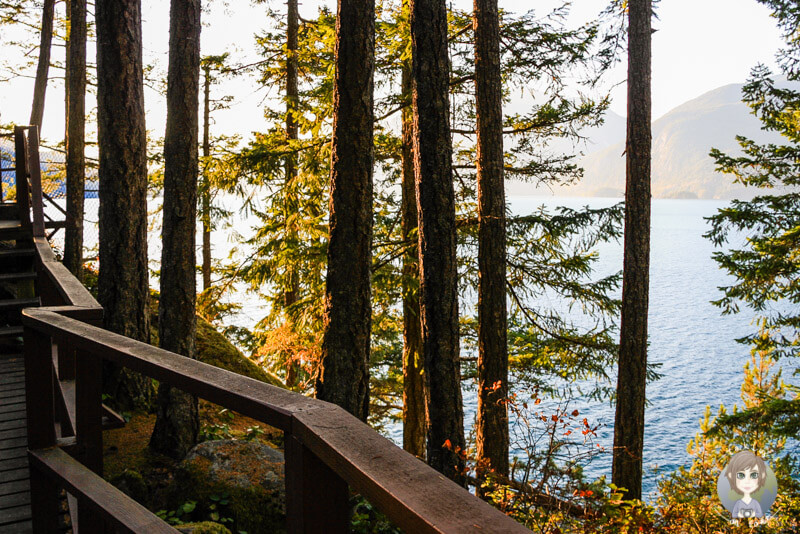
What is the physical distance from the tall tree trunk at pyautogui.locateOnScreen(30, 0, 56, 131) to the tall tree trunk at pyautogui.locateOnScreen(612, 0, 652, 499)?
12953 millimetres

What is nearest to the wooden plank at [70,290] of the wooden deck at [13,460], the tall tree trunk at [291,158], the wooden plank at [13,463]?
the wooden deck at [13,460]

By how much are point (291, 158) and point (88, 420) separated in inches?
334

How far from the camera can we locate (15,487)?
132 inches

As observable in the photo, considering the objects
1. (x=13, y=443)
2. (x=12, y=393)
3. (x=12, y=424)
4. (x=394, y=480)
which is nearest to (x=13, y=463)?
(x=13, y=443)

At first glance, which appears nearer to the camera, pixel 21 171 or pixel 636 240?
pixel 21 171

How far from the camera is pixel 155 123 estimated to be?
20.4m

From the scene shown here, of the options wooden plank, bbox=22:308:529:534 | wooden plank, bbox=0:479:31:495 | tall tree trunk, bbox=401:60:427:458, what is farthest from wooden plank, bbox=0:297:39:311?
wooden plank, bbox=22:308:529:534

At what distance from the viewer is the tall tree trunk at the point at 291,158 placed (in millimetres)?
10870

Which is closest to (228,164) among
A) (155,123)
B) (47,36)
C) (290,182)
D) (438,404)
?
(290,182)

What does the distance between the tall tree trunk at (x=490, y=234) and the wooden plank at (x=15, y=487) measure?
626 cm

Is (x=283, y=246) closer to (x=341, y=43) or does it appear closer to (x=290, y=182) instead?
(x=290, y=182)

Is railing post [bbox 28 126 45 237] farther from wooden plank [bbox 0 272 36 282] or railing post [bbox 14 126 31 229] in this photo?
wooden plank [bbox 0 272 36 282]

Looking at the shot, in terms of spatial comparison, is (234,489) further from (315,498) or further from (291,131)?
(291,131)

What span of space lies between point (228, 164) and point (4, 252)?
4294 millimetres
